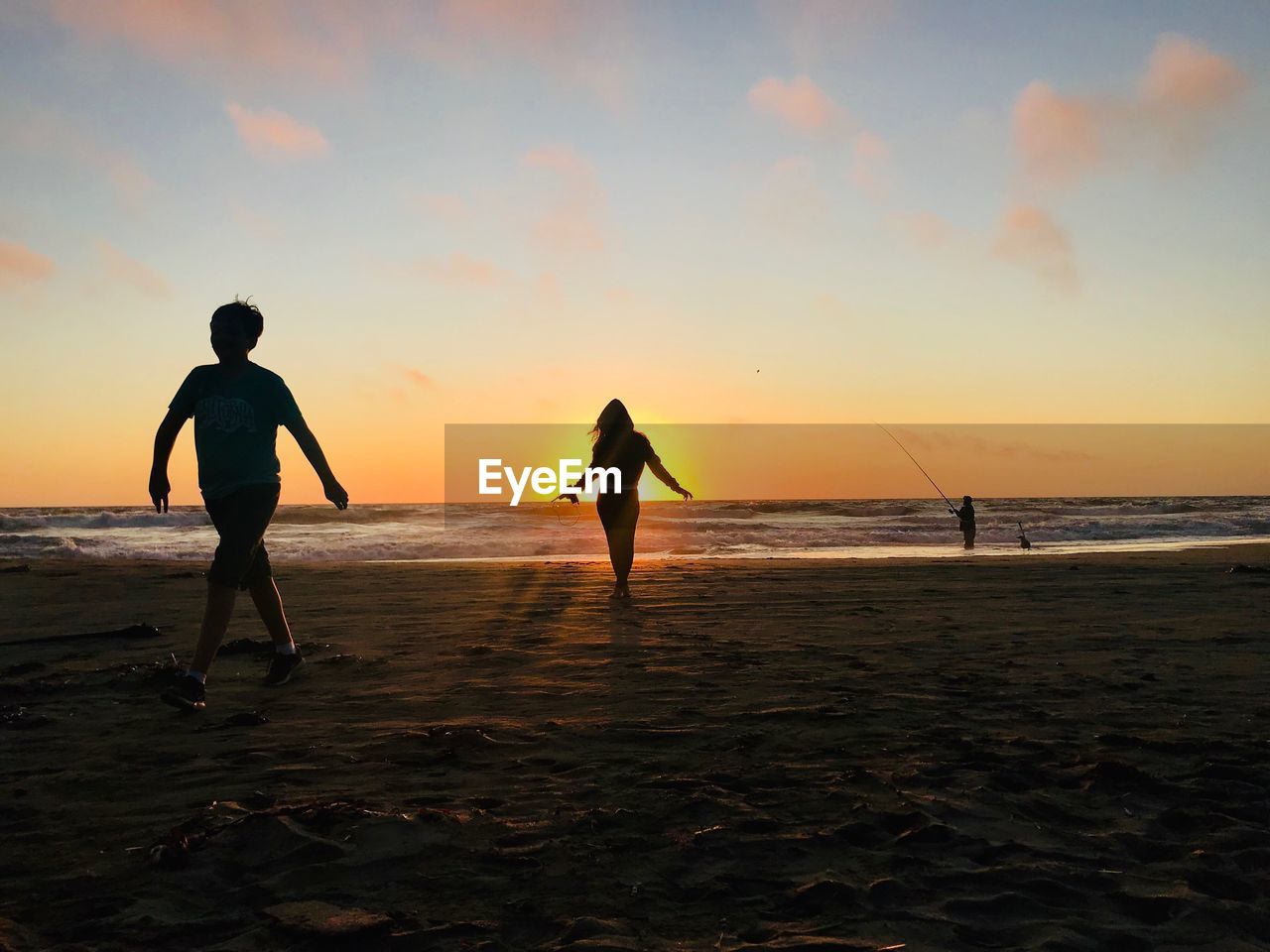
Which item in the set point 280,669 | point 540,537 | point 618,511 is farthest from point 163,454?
point 540,537

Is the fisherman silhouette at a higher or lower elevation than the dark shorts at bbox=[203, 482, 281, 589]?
lower

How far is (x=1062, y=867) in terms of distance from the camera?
235cm

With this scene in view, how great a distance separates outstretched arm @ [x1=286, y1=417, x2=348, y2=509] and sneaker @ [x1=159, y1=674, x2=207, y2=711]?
1177mm

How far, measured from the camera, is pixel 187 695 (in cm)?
417

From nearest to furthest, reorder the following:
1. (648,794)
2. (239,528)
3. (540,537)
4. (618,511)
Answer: (648,794)
(239,528)
(618,511)
(540,537)

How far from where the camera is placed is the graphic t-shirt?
15.1 ft

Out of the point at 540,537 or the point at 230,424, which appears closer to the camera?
the point at 230,424

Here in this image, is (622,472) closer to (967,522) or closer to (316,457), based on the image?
(316,457)

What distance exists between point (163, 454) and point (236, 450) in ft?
1.44

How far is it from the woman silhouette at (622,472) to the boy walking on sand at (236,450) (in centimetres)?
438

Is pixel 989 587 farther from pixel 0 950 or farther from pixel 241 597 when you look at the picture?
pixel 0 950

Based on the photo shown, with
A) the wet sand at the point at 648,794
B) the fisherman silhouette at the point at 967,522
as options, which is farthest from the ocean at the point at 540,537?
the wet sand at the point at 648,794

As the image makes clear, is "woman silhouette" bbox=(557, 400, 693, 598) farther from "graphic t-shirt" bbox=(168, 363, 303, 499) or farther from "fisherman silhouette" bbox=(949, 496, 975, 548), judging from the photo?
"fisherman silhouette" bbox=(949, 496, 975, 548)

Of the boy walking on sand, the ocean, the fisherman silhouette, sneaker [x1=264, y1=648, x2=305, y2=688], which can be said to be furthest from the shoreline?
the boy walking on sand
